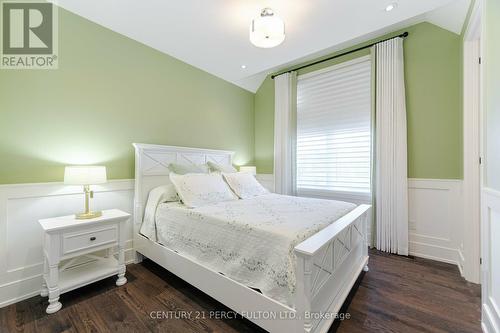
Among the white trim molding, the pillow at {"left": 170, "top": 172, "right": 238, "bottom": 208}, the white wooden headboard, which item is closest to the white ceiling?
the white trim molding

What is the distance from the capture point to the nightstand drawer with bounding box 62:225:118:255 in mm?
1746

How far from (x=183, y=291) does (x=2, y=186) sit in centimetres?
177

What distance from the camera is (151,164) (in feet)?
8.62

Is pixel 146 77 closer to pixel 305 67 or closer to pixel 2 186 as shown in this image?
pixel 2 186

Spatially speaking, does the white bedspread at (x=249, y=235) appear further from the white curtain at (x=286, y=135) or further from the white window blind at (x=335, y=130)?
the white curtain at (x=286, y=135)

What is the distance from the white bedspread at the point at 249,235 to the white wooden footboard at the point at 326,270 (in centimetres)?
8

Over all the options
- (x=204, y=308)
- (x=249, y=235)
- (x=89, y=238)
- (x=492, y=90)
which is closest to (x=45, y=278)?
(x=89, y=238)

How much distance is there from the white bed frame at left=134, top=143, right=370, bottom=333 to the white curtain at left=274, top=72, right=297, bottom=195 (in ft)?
5.31

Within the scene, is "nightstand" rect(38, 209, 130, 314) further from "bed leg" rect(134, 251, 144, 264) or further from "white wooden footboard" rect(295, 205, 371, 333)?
"white wooden footboard" rect(295, 205, 371, 333)

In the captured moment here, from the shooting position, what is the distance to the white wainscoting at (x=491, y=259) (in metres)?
1.27

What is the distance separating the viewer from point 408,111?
271 centimetres

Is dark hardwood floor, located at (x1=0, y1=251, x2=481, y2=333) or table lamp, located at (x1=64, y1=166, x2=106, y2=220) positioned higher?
table lamp, located at (x1=64, y1=166, x2=106, y2=220)

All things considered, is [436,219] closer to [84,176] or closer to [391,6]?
[391,6]

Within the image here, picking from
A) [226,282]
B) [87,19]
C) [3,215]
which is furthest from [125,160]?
[226,282]
